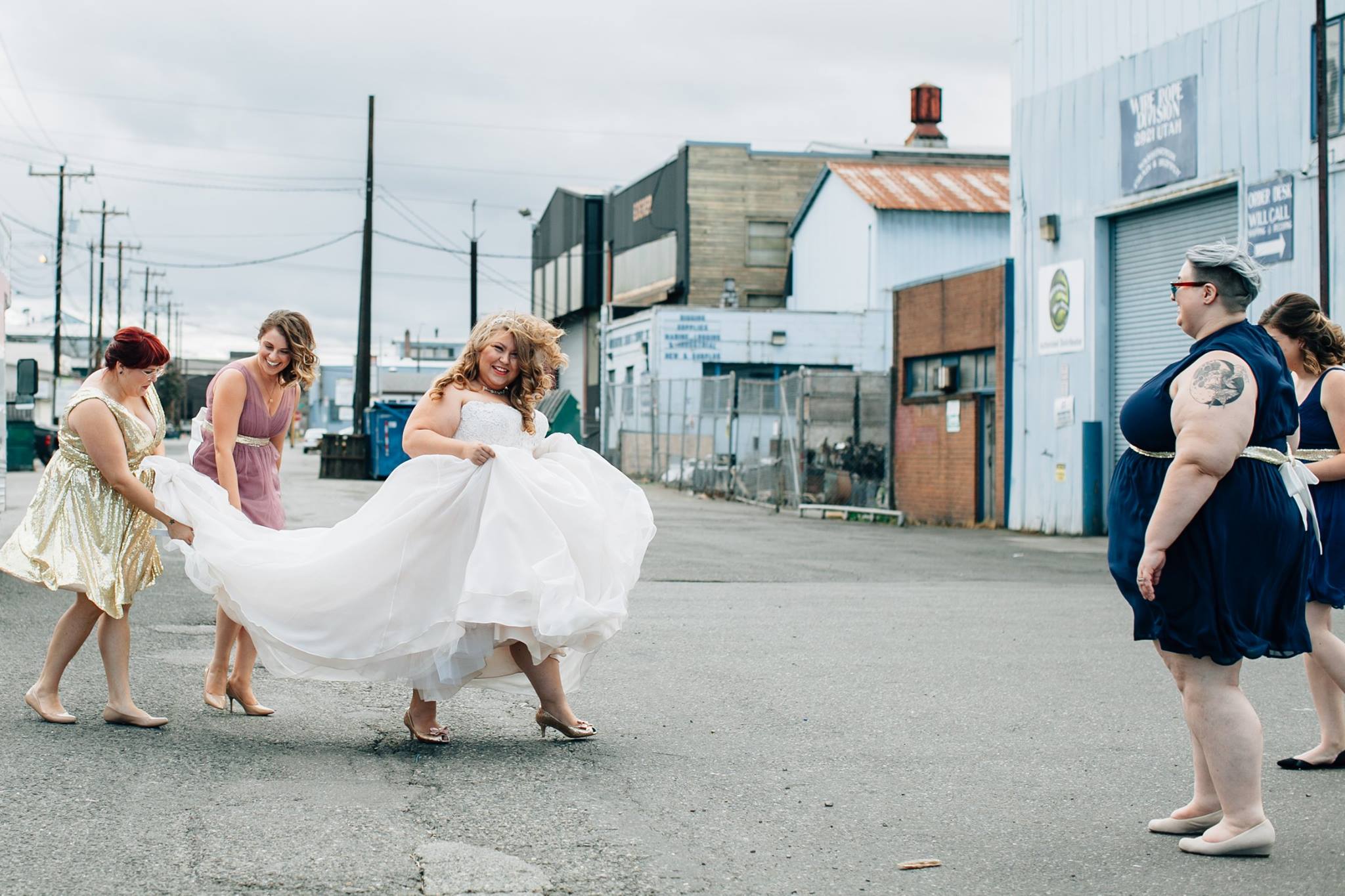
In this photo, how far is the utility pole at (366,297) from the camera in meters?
39.3

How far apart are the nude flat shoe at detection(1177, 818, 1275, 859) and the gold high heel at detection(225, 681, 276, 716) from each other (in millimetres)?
3966

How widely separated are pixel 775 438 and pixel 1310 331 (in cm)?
2112

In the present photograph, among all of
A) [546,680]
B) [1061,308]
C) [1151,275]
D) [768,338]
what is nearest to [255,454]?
[546,680]

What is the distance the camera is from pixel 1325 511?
6.20 m

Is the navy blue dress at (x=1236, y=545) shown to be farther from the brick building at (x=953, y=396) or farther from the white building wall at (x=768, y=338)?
the white building wall at (x=768, y=338)

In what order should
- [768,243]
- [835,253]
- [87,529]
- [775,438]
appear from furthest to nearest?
[768,243], [835,253], [775,438], [87,529]

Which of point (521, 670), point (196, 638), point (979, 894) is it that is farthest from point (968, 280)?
point (979, 894)

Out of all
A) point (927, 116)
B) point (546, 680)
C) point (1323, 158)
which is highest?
point (927, 116)

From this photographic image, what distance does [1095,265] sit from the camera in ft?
67.8

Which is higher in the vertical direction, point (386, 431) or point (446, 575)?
point (386, 431)

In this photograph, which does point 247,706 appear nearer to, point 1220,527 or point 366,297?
point 1220,527

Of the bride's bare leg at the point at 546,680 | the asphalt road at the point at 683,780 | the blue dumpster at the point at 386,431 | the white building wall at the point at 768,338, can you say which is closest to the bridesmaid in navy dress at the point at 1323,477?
the asphalt road at the point at 683,780

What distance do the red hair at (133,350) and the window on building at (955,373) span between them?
18238mm

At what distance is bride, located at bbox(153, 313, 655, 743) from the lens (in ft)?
19.1
